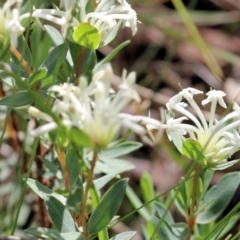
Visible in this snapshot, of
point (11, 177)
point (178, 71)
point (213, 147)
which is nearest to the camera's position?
point (213, 147)

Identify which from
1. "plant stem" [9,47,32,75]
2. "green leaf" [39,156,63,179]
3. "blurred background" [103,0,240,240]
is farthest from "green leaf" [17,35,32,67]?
"blurred background" [103,0,240,240]

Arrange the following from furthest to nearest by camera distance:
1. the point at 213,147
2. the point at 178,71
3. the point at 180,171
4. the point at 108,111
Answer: the point at 178,71, the point at 180,171, the point at 213,147, the point at 108,111

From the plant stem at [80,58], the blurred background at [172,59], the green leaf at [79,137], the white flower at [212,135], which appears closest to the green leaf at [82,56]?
the plant stem at [80,58]

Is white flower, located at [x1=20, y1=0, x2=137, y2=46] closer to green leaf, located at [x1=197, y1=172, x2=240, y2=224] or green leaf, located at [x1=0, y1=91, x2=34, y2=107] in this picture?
green leaf, located at [x1=0, y1=91, x2=34, y2=107]

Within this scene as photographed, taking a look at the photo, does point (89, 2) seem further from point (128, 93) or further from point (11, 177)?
point (11, 177)

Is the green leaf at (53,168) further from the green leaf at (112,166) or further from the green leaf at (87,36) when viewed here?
the green leaf at (87,36)

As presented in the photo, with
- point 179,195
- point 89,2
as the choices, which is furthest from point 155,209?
point 89,2

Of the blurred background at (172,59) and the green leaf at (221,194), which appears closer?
the green leaf at (221,194)
